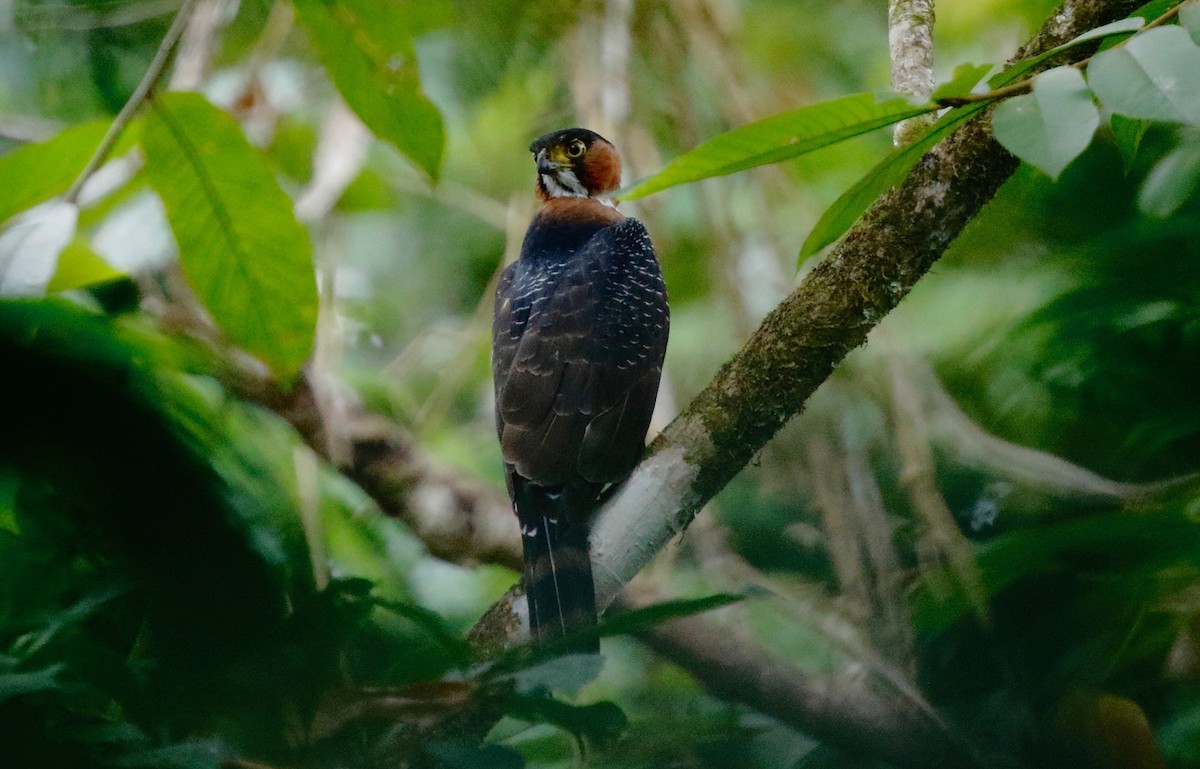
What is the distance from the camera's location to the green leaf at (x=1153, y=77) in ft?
3.25

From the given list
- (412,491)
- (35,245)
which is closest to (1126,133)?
(35,245)

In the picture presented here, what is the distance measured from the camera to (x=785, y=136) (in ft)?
4.47

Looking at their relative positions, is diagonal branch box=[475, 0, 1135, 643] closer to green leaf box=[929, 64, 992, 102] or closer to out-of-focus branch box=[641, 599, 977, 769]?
green leaf box=[929, 64, 992, 102]

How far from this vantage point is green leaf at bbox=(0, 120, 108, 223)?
5.93 ft

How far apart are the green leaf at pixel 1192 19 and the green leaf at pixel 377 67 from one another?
4.23 ft

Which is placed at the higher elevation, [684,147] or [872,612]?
[684,147]

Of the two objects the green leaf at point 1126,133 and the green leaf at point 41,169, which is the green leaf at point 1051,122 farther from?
the green leaf at point 41,169

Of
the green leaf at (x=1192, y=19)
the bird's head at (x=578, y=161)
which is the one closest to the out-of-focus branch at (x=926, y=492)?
the green leaf at (x=1192, y=19)

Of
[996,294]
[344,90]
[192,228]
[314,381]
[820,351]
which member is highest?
[314,381]

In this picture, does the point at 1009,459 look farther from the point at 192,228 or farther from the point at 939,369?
the point at 192,228

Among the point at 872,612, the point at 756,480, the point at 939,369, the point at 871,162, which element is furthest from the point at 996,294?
the point at 871,162

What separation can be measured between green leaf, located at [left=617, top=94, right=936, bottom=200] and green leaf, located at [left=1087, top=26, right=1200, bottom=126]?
0.25 meters

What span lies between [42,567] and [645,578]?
2.95m

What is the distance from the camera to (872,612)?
1022 millimetres
